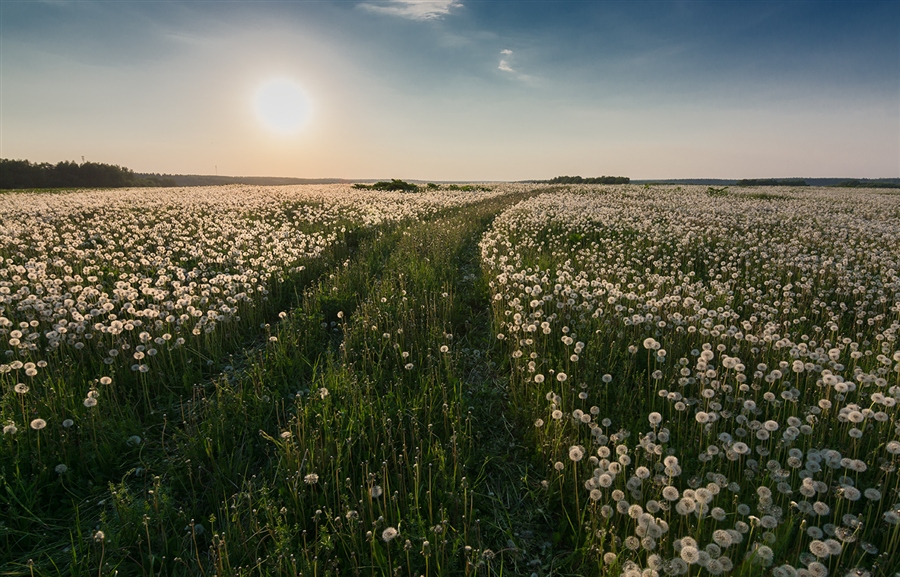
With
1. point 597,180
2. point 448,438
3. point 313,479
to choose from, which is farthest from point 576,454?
point 597,180

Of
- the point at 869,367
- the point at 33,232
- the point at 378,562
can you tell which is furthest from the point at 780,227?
the point at 33,232

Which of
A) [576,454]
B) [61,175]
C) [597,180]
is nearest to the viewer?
[576,454]

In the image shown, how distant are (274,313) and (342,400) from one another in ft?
13.1

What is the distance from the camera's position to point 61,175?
6550 cm

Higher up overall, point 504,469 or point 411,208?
point 411,208

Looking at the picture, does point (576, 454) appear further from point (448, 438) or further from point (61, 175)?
point (61, 175)

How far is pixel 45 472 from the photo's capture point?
364 centimetres

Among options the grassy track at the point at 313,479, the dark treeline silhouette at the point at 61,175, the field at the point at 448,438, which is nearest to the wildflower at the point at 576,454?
the field at the point at 448,438

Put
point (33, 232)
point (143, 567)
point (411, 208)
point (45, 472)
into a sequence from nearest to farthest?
1. point (143, 567)
2. point (45, 472)
3. point (33, 232)
4. point (411, 208)

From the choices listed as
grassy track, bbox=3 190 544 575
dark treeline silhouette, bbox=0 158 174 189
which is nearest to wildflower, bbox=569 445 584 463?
grassy track, bbox=3 190 544 575

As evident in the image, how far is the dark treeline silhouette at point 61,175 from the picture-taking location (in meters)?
60.5

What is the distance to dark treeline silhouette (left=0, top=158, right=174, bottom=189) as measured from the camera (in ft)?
198

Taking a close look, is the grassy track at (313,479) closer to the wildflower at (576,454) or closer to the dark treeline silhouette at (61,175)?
the wildflower at (576,454)

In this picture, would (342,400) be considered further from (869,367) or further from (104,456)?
(869,367)
